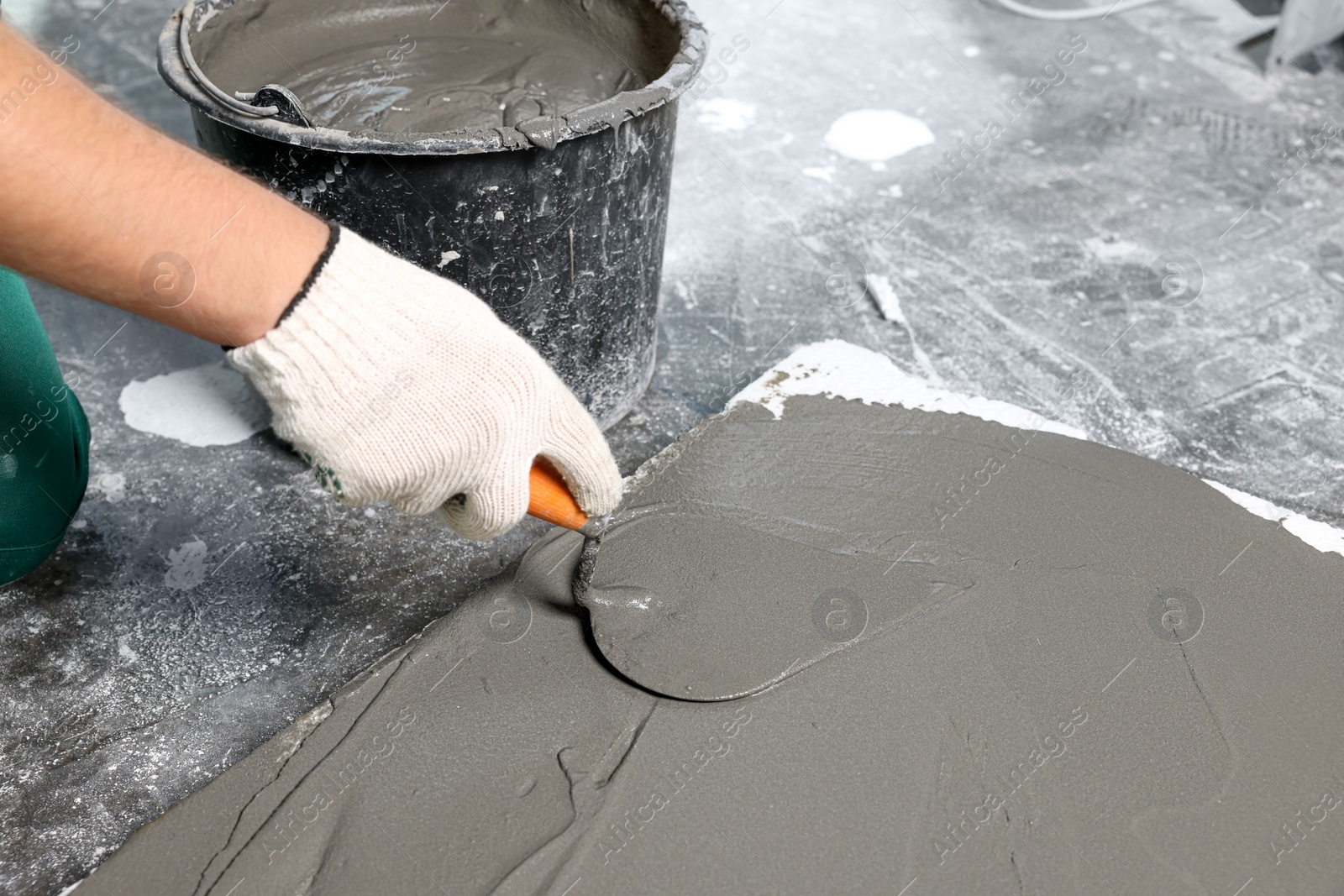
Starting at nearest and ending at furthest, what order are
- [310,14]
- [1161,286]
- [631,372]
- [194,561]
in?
[194,561], [310,14], [631,372], [1161,286]

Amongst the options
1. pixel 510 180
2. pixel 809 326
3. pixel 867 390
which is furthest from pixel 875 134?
pixel 510 180

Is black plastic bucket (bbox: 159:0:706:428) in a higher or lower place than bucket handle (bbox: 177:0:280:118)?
lower

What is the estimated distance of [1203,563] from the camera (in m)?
1.88

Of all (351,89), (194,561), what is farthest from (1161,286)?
(194,561)

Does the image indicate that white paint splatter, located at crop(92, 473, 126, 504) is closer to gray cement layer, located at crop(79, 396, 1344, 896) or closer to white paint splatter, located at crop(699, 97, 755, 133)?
gray cement layer, located at crop(79, 396, 1344, 896)

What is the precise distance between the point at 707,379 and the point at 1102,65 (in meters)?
2.82

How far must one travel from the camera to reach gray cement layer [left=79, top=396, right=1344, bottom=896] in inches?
57.2

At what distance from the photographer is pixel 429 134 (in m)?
2.05

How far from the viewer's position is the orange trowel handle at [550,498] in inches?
64.7

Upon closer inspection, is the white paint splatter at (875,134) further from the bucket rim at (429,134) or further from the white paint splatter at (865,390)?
the bucket rim at (429,134)

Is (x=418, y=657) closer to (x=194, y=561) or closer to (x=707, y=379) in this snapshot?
(x=194, y=561)

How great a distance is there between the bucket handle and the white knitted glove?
84cm

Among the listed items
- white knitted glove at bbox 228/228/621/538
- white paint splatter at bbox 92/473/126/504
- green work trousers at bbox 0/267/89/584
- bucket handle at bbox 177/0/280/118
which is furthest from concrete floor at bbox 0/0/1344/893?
white knitted glove at bbox 228/228/621/538

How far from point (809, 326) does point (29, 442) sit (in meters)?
2.11
